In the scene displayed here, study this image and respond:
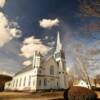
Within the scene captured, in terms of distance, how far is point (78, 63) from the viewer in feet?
39.4

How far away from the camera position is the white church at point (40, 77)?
14844 mm

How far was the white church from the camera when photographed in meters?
14.8

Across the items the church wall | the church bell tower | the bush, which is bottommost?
the bush

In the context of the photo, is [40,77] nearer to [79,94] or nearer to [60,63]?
[60,63]

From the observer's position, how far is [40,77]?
51.2 ft

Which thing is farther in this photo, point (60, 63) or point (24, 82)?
point (60, 63)

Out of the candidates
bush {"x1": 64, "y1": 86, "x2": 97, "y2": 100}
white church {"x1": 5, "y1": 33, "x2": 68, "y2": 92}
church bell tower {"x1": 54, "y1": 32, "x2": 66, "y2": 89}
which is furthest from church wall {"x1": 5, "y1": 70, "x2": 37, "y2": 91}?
bush {"x1": 64, "y1": 86, "x2": 97, "y2": 100}

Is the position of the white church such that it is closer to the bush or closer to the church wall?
the church wall

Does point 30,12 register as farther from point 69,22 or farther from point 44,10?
point 69,22

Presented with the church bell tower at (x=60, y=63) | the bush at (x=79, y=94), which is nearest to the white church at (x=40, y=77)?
the church bell tower at (x=60, y=63)

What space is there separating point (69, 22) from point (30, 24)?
2.89 metres

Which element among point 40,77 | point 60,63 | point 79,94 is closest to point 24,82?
point 40,77

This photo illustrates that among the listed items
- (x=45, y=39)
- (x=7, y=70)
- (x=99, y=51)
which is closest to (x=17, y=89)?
(x=7, y=70)

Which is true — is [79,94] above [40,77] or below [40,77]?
below
